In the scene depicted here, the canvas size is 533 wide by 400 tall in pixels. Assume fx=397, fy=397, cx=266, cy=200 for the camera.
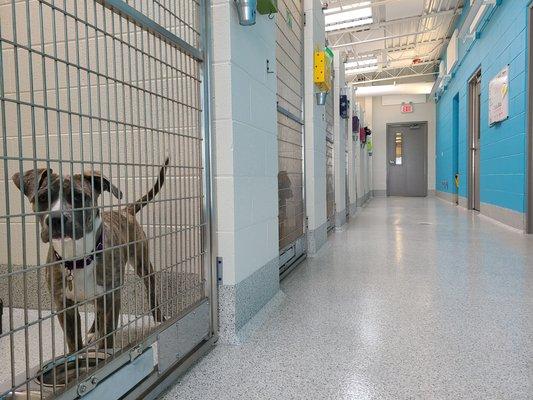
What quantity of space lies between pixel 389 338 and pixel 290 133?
5.85ft

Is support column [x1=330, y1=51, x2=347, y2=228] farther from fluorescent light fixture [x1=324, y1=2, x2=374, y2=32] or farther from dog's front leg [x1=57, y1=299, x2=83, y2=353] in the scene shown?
dog's front leg [x1=57, y1=299, x2=83, y2=353]

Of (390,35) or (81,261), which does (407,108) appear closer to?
(390,35)

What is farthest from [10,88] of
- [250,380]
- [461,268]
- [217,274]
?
[461,268]

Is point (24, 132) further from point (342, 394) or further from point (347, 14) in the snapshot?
point (347, 14)

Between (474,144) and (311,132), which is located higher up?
(474,144)

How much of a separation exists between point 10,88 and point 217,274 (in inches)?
61.1

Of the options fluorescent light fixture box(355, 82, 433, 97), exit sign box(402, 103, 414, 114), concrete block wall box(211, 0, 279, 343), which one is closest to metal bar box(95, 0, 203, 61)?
concrete block wall box(211, 0, 279, 343)

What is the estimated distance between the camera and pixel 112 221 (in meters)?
1.39

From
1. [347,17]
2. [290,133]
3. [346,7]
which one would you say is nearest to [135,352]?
[290,133]

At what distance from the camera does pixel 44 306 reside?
214 centimetres

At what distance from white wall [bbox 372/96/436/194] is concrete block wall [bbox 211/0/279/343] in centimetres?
1271

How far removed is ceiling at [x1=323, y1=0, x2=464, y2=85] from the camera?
298 inches

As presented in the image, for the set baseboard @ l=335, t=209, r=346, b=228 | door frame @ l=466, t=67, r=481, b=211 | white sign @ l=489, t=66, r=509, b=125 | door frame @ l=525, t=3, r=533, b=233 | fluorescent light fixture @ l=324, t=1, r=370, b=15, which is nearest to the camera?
door frame @ l=525, t=3, r=533, b=233

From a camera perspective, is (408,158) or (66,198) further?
(408,158)
